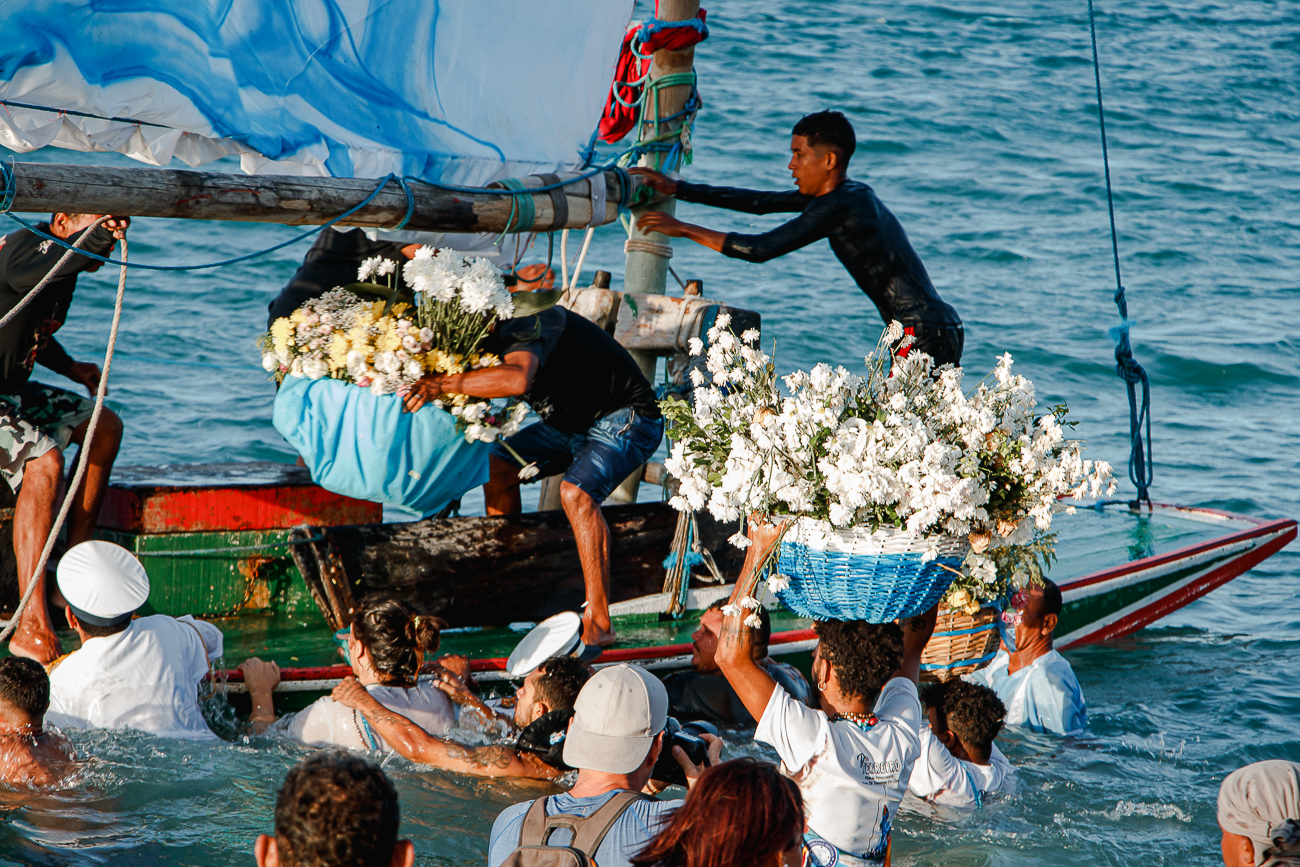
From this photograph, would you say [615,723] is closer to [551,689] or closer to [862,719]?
[862,719]

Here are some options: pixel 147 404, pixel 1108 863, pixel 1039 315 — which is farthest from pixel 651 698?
pixel 1039 315

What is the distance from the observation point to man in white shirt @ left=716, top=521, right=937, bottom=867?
3.58 metres

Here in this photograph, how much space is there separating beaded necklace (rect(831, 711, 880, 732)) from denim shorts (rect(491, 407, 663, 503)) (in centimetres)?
251

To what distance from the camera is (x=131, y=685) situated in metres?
4.82

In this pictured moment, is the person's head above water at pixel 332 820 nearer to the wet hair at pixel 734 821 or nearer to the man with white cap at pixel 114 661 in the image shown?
the wet hair at pixel 734 821

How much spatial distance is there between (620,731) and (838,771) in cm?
72

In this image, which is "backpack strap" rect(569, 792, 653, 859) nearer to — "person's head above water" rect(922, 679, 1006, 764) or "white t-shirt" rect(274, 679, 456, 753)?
"white t-shirt" rect(274, 679, 456, 753)

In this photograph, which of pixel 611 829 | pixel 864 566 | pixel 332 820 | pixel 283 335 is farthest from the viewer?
pixel 283 335

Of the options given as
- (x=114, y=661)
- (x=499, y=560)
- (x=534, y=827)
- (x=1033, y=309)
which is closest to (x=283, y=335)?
(x=114, y=661)

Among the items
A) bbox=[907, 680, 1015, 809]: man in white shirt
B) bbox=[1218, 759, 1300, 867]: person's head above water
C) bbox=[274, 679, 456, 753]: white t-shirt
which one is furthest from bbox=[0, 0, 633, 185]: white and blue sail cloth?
bbox=[1218, 759, 1300, 867]: person's head above water

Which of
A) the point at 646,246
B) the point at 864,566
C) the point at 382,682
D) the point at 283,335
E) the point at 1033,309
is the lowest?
the point at 382,682

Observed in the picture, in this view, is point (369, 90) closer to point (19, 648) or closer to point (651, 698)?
point (19, 648)

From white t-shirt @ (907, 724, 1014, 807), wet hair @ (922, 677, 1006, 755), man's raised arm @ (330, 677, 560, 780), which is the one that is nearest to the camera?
white t-shirt @ (907, 724, 1014, 807)

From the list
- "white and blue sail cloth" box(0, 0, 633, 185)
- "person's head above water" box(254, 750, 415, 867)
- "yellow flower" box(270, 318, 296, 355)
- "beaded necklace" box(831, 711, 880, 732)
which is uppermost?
"white and blue sail cloth" box(0, 0, 633, 185)
